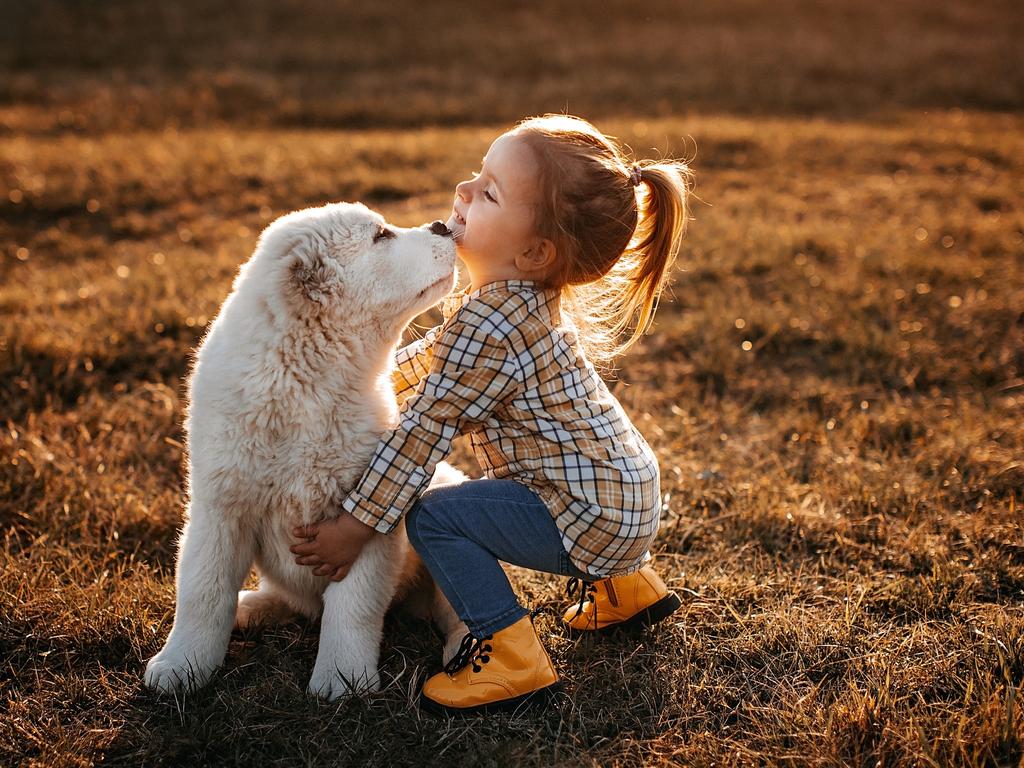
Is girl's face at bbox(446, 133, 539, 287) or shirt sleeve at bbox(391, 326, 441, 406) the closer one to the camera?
girl's face at bbox(446, 133, 539, 287)

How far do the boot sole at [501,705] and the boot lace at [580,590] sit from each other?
36 centimetres

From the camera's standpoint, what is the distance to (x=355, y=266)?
8.32 ft

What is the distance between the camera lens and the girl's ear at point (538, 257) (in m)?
2.65

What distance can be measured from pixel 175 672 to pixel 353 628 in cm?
52

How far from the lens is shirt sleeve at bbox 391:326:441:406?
3041 millimetres

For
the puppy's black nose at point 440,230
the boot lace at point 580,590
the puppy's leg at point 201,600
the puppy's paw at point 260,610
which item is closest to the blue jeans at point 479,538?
the boot lace at point 580,590

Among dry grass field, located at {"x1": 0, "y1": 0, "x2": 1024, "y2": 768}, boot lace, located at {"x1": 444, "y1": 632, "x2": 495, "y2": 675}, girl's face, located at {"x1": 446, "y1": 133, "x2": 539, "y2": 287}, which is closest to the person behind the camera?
dry grass field, located at {"x1": 0, "y1": 0, "x2": 1024, "y2": 768}

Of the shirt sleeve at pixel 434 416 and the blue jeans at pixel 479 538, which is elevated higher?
the shirt sleeve at pixel 434 416

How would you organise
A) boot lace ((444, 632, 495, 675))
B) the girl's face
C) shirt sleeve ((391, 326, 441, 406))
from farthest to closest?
shirt sleeve ((391, 326, 441, 406)), the girl's face, boot lace ((444, 632, 495, 675))

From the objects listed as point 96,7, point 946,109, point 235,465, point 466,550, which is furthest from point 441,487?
point 96,7

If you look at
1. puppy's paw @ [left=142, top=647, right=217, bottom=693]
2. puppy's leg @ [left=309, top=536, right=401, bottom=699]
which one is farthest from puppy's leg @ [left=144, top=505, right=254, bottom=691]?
puppy's leg @ [left=309, top=536, right=401, bottom=699]

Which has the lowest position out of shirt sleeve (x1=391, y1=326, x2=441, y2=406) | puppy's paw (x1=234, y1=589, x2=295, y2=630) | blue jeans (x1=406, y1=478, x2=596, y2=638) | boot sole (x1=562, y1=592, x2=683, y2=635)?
puppy's paw (x1=234, y1=589, x2=295, y2=630)

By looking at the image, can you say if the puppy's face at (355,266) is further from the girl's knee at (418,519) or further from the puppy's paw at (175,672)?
the puppy's paw at (175,672)

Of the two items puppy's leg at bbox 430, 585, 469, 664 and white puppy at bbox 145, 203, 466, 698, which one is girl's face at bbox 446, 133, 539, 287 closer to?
white puppy at bbox 145, 203, 466, 698
